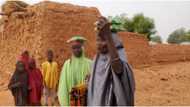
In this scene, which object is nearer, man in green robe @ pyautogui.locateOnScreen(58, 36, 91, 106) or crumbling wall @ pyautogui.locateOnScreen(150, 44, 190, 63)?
man in green robe @ pyautogui.locateOnScreen(58, 36, 91, 106)

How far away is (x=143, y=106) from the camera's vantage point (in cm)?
1251

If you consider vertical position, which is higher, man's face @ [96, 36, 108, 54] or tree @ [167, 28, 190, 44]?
man's face @ [96, 36, 108, 54]

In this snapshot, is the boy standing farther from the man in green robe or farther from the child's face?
the man in green robe

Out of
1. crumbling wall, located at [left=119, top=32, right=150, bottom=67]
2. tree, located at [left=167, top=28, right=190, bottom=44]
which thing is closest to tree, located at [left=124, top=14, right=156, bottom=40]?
tree, located at [left=167, top=28, right=190, bottom=44]

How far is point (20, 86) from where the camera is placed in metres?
Result: 8.69

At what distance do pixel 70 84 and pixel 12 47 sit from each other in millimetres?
10935

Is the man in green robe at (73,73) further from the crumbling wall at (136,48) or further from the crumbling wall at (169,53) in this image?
the crumbling wall at (169,53)

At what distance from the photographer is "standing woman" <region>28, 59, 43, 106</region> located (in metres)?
8.98

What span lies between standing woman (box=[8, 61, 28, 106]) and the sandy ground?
4807 millimetres

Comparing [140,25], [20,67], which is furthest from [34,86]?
[140,25]

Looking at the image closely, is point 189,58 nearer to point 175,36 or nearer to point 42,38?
point 42,38

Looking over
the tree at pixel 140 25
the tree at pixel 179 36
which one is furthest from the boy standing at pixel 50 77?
the tree at pixel 179 36

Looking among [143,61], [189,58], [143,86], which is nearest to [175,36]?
[189,58]

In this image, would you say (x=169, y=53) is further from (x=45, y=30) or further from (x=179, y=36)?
(x=179, y=36)
